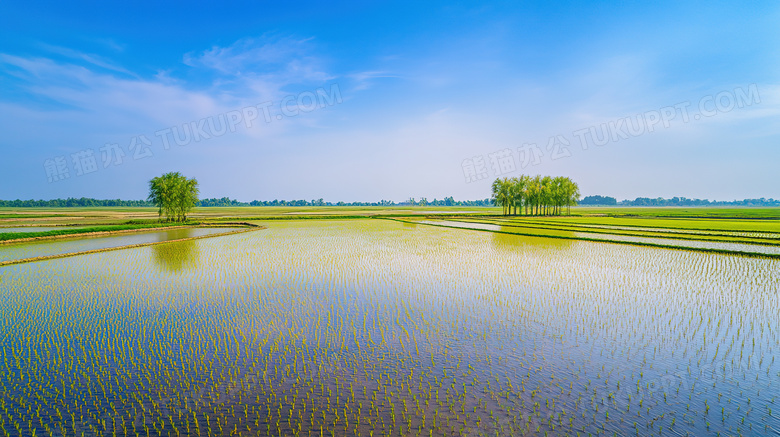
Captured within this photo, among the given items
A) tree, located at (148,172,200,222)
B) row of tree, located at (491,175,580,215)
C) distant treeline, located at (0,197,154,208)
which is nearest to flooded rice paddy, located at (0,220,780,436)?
tree, located at (148,172,200,222)

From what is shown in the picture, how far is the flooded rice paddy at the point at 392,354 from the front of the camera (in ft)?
16.3

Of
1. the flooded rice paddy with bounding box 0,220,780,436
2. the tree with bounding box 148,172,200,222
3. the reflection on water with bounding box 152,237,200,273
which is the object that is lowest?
the flooded rice paddy with bounding box 0,220,780,436

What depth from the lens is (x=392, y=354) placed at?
712 cm

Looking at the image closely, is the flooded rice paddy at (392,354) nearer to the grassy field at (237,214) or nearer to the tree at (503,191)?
the grassy field at (237,214)

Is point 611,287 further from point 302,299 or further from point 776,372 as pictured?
point 302,299

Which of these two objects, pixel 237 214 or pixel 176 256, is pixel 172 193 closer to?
pixel 176 256

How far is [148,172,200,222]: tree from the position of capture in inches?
1809

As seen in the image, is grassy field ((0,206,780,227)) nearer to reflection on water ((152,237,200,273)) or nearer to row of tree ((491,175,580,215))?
row of tree ((491,175,580,215))

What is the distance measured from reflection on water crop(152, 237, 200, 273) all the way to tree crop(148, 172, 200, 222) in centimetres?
2425

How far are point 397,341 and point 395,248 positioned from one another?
15.8 meters

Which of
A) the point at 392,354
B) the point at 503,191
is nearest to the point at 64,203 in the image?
the point at 503,191

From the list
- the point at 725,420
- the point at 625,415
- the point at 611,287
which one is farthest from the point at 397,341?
the point at 611,287

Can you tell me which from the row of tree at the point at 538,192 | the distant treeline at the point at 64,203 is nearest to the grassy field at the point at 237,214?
the row of tree at the point at 538,192

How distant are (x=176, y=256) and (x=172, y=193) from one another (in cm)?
3156
